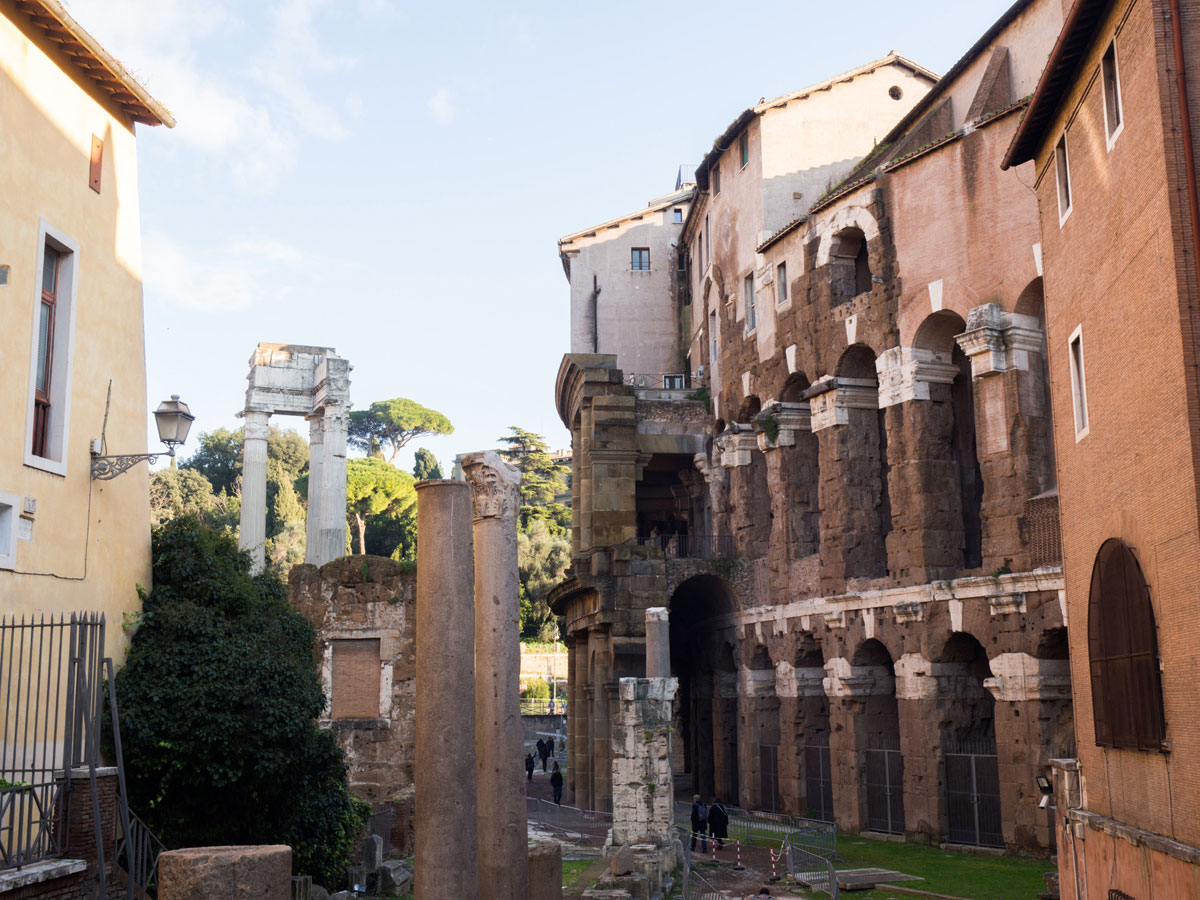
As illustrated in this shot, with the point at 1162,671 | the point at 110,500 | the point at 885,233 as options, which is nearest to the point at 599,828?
the point at 885,233

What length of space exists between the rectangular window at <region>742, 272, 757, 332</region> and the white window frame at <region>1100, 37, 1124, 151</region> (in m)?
21.2

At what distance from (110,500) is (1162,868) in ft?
37.4

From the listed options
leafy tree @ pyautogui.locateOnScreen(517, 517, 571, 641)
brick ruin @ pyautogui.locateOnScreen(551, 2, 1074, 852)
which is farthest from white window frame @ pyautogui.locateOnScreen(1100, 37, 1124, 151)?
leafy tree @ pyautogui.locateOnScreen(517, 517, 571, 641)

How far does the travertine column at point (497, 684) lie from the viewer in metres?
11.2

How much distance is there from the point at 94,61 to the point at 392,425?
77.6m

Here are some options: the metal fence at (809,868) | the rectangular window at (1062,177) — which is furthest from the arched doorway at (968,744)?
the rectangular window at (1062,177)

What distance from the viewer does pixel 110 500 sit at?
1459cm

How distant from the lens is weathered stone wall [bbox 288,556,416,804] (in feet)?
78.9

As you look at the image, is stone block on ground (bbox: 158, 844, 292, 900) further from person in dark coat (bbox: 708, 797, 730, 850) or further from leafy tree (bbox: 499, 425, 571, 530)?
leafy tree (bbox: 499, 425, 571, 530)

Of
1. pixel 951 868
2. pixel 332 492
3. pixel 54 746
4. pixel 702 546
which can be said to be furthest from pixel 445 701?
pixel 702 546

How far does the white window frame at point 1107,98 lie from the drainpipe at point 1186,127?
1258mm

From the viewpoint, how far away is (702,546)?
39.0 metres

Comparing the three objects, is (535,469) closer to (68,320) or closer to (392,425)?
(392,425)

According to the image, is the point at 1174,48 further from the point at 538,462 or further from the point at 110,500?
the point at 538,462
